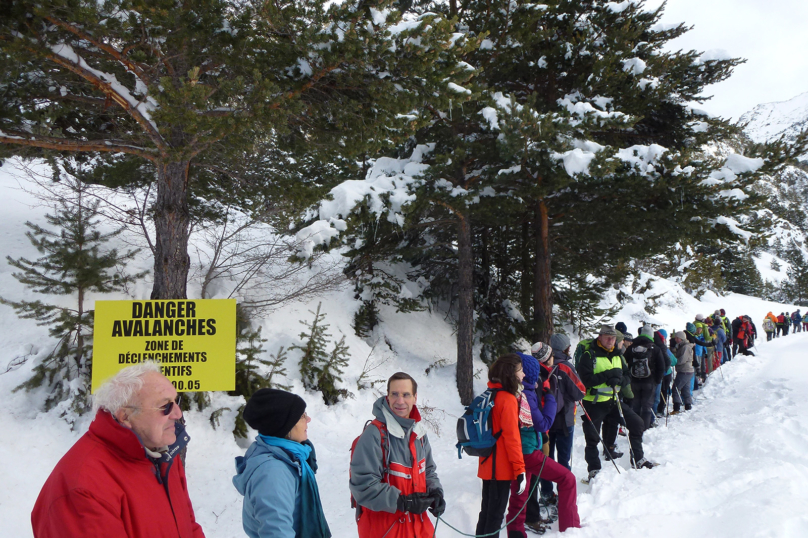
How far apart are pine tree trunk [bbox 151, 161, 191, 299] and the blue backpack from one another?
12.6 feet

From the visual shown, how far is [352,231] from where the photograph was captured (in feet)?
28.2

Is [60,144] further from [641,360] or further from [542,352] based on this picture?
[641,360]

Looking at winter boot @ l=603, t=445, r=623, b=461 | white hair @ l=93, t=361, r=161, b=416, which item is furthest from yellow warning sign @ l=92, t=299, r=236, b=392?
winter boot @ l=603, t=445, r=623, b=461

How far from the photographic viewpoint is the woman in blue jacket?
2123mm

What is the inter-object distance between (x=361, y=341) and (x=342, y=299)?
145cm

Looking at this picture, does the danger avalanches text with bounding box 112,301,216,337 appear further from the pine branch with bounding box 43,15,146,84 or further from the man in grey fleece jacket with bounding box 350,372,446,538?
the pine branch with bounding box 43,15,146,84

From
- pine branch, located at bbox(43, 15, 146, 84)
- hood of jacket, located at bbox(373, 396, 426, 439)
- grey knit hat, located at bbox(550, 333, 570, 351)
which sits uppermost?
pine branch, located at bbox(43, 15, 146, 84)

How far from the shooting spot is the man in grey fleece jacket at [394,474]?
2887 millimetres

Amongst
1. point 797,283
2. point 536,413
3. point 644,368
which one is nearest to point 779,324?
point 644,368

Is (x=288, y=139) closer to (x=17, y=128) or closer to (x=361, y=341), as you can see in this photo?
(x=17, y=128)

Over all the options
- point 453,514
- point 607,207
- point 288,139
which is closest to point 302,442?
point 453,514

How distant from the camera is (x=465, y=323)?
11195mm

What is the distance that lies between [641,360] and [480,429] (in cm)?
437

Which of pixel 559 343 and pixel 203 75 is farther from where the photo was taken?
pixel 203 75
